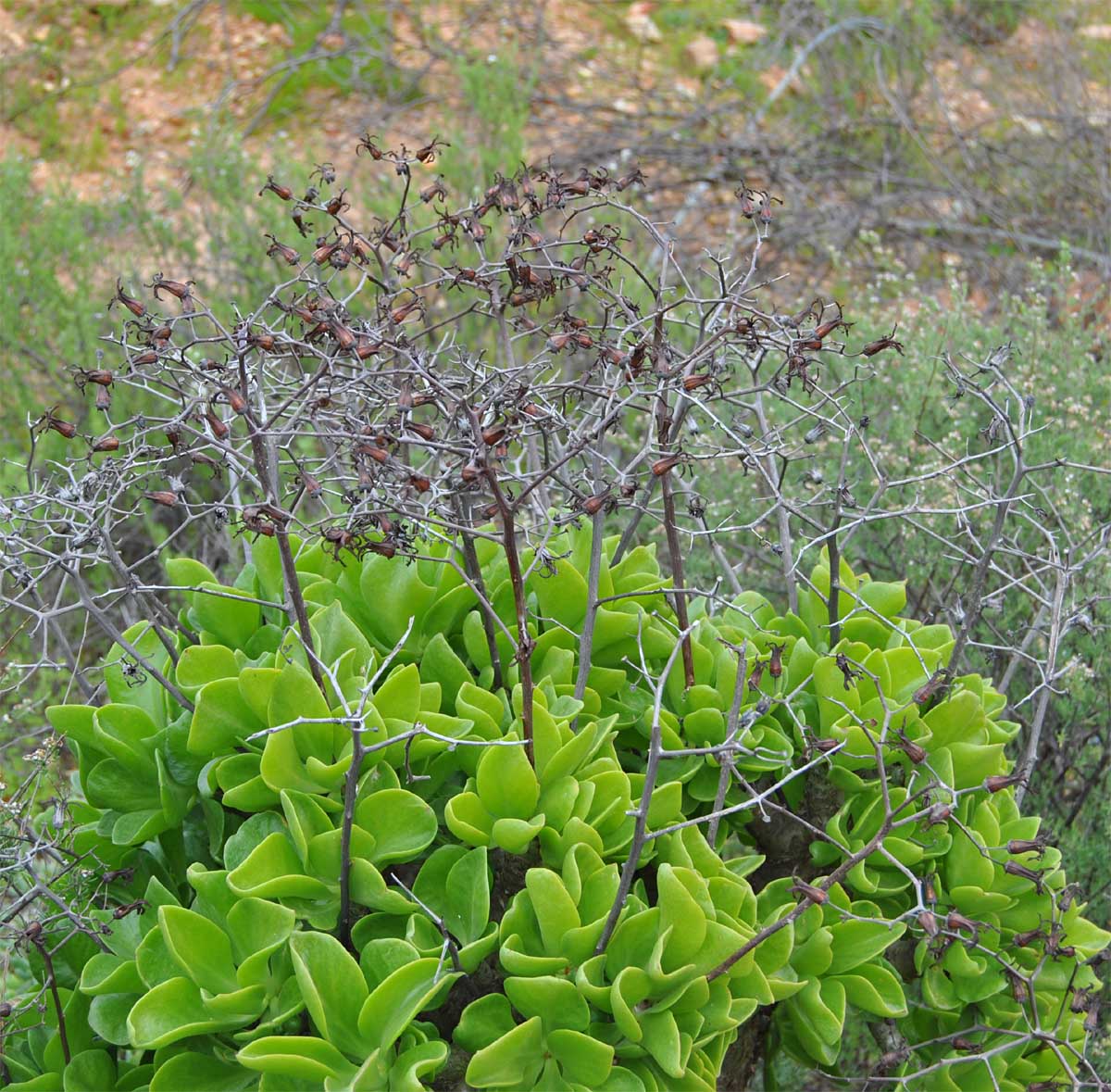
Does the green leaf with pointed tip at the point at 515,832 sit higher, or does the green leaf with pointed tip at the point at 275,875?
the green leaf with pointed tip at the point at 515,832

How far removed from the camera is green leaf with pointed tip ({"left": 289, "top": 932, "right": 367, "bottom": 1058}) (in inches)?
65.0

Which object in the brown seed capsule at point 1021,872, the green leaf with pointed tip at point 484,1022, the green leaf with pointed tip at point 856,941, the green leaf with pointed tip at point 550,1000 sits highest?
the brown seed capsule at point 1021,872

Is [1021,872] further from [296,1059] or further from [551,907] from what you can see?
[296,1059]

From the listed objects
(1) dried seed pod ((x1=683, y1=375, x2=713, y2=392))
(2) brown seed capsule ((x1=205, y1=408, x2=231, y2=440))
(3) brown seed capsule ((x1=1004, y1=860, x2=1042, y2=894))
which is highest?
(1) dried seed pod ((x1=683, y1=375, x2=713, y2=392))

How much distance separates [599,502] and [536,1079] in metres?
0.74

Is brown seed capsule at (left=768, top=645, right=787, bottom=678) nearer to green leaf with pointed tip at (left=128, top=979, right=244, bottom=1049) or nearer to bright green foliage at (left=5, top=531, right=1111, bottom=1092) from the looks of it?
bright green foliage at (left=5, top=531, right=1111, bottom=1092)

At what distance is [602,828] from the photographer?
186cm

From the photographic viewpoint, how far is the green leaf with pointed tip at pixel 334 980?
1.65 metres

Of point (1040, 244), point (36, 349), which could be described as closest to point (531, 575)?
point (36, 349)

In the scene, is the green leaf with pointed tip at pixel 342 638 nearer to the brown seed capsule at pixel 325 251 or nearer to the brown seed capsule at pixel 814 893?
the brown seed capsule at pixel 325 251

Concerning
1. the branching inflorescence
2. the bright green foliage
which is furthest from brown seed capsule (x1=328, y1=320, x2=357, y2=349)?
the bright green foliage

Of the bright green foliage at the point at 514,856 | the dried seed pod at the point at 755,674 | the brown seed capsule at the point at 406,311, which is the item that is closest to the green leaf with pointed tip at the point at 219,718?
the bright green foliage at the point at 514,856

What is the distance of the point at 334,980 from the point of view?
165 centimetres

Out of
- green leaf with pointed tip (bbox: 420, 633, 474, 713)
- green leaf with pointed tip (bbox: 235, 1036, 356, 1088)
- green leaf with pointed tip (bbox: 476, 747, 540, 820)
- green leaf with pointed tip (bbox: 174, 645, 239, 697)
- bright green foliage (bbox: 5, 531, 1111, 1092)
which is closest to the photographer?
green leaf with pointed tip (bbox: 235, 1036, 356, 1088)
